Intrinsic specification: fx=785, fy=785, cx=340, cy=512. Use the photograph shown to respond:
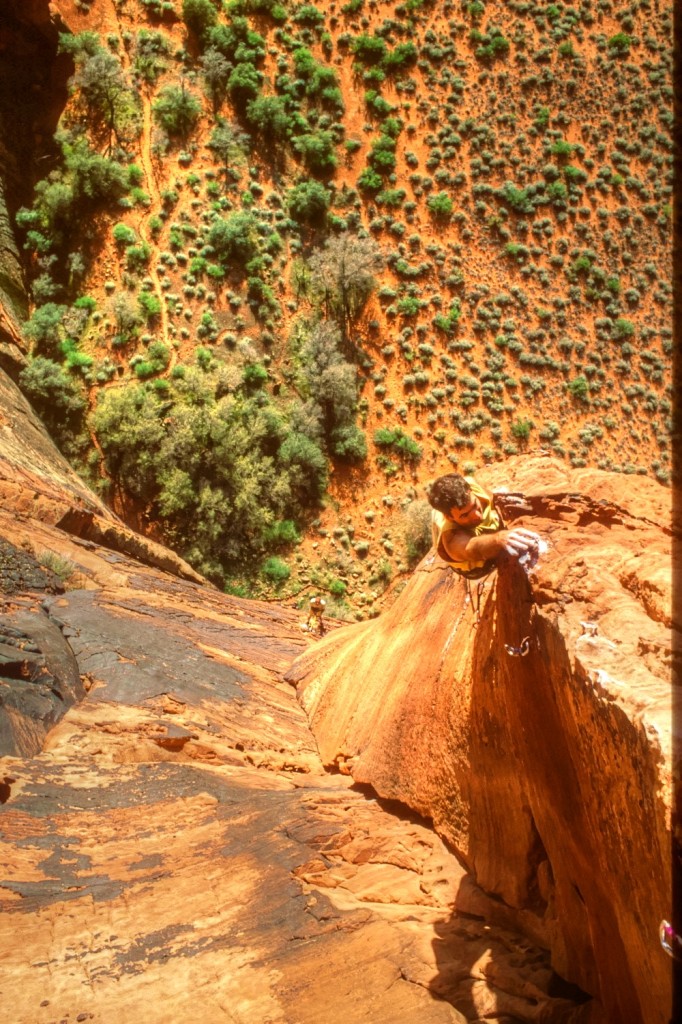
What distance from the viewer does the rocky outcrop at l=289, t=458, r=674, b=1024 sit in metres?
4.55

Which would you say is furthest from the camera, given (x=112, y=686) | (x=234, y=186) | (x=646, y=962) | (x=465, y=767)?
(x=234, y=186)

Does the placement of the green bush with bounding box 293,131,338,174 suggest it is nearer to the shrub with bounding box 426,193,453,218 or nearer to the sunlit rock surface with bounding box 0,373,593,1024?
the shrub with bounding box 426,193,453,218

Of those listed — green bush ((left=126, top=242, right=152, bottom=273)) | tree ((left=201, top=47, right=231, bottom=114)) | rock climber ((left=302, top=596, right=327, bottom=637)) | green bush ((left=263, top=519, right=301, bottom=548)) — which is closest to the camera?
rock climber ((left=302, top=596, right=327, bottom=637))

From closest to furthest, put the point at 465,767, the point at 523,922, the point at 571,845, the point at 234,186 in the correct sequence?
the point at 571,845
the point at 523,922
the point at 465,767
the point at 234,186

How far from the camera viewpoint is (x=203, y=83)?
26.1 metres

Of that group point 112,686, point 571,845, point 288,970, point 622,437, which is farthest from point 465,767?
point 622,437

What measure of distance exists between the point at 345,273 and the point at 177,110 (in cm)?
768

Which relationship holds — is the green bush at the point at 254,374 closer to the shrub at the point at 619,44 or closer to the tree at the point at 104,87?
the tree at the point at 104,87

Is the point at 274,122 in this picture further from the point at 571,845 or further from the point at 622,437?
the point at 571,845

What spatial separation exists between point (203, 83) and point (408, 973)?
89.5 feet

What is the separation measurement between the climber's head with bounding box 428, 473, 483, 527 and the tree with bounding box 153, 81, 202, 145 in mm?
23864

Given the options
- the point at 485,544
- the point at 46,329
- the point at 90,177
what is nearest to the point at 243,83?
the point at 90,177

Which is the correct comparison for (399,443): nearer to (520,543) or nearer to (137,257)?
(137,257)

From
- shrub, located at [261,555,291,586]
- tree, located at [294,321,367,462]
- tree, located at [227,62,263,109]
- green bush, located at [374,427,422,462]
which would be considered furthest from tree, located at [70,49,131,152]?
shrub, located at [261,555,291,586]
